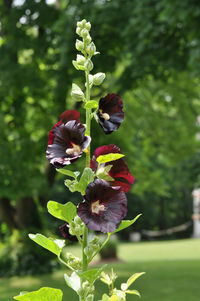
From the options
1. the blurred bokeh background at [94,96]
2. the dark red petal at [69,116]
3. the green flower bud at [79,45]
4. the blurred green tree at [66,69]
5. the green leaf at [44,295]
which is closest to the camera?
the green leaf at [44,295]

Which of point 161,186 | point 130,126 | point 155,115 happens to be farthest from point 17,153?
point 161,186

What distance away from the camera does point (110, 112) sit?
73.9 inches

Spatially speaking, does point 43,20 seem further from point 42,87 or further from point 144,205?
point 144,205

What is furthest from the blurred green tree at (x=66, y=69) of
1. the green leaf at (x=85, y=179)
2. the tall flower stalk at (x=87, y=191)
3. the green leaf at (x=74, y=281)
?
the green leaf at (x=74, y=281)

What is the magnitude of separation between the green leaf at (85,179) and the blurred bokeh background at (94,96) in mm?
7417

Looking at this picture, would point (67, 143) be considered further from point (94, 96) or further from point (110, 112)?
point (94, 96)

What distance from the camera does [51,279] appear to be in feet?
47.2

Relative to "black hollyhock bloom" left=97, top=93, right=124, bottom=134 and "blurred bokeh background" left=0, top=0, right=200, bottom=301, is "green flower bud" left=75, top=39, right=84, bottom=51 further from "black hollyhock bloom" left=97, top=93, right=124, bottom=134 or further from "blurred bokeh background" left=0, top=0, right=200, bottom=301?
"blurred bokeh background" left=0, top=0, right=200, bottom=301

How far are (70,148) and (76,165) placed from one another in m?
12.5

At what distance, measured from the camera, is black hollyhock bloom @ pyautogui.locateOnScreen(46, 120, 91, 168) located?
1.74 meters

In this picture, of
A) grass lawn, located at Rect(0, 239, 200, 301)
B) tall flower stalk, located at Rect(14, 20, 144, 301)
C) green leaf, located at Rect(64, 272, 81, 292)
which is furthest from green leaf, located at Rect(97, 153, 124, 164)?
grass lawn, located at Rect(0, 239, 200, 301)

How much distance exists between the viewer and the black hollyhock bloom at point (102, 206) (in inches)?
63.9

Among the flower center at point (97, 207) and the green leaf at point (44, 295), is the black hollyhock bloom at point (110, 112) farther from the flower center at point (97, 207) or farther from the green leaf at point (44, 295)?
the green leaf at point (44, 295)

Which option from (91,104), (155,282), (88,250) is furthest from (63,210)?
(155,282)
